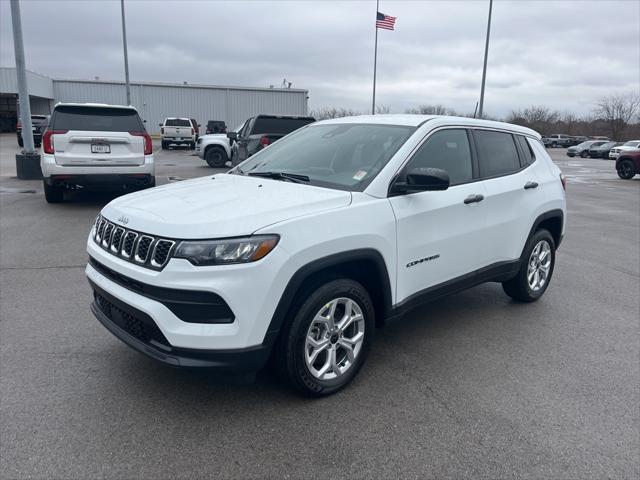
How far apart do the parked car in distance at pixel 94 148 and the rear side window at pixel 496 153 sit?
6801mm

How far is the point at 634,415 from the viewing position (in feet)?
10.9

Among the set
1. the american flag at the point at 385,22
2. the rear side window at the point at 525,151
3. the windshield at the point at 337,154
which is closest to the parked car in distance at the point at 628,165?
the american flag at the point at 385,22

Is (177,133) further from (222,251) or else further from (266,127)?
(222,251)

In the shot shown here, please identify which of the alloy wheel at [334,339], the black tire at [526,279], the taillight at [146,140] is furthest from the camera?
the taillight at [146,140]

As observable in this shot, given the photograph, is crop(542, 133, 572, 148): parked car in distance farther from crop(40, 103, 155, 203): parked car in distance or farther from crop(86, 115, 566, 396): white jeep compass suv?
crop(86, 115, 566, 396): white jeep compass suv

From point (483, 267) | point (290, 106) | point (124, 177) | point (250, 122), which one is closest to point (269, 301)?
point (483, 267)

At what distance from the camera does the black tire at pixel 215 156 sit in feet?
66.9

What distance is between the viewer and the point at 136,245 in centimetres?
302

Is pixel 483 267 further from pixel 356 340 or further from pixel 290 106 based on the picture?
pixel 290 106

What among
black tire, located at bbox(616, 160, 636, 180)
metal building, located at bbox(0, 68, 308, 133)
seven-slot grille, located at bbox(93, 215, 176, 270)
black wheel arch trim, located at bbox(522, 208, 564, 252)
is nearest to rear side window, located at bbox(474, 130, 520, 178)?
black wheel arch trim, located at bbox(522, 208, 564, 252)

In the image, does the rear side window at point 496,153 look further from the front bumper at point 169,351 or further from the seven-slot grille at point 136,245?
the seven-slot grille at point 136,245

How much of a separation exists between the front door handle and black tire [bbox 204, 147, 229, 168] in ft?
56.5

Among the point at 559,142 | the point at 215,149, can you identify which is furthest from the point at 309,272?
the point at 559,142

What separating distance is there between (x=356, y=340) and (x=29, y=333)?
2.70m
